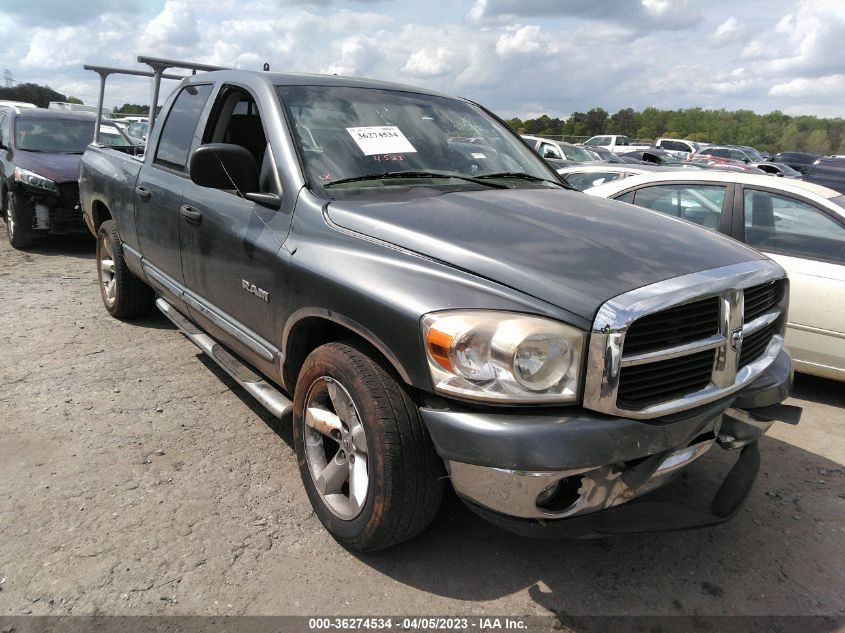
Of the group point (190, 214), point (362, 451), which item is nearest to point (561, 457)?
point (362, 451)

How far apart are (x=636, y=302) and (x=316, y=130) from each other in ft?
5.68

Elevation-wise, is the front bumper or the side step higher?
the front bumper

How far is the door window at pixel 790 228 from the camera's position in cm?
443

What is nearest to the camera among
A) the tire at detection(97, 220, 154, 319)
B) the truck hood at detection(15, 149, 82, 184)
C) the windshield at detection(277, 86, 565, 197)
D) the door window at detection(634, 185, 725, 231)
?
the windshield at detection(277, 86, 565, 197)

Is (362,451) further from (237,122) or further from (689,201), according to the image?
(689,201)

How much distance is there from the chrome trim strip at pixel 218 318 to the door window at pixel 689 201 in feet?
11.0

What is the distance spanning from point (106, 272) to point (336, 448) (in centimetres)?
371

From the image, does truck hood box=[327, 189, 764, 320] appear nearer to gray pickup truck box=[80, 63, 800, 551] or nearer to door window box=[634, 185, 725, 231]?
gray pickup truck box=[80, 63, 800, 551]

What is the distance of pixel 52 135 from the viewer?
9.23m

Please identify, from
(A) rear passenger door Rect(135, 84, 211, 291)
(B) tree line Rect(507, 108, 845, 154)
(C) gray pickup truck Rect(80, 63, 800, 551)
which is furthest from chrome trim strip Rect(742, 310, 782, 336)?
(B) tree line Rect(507, 108, 845, 154)

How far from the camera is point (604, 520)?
7.04ft

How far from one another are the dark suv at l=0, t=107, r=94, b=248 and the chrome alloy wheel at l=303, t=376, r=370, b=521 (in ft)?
22.5

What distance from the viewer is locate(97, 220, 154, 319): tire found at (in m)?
5.03

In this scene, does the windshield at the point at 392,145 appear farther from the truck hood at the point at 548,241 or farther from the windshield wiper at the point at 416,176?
the truck hood at the point at 548,241
